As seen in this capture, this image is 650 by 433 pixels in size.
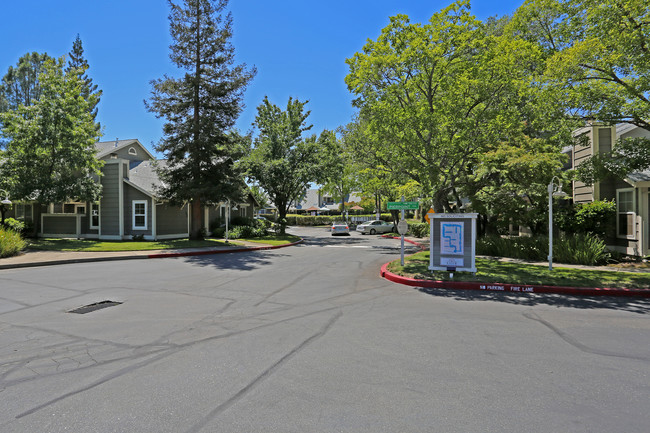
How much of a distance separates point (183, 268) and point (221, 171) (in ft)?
34.6

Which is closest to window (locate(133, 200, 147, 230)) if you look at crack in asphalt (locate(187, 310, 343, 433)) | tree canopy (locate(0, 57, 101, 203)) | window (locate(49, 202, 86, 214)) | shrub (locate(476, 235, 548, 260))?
tree canopy (locate(0, 57, 101, 203))

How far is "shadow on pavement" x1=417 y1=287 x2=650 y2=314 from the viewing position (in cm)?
789

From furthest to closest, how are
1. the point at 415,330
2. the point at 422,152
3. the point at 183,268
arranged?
1. the point at 422,152
2. the point at 183,268
3. the point at 415,330

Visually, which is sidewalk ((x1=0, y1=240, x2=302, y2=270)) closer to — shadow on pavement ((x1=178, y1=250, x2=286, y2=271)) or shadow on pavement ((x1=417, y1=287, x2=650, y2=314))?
shadow on pavement ((x1=178, y1=250, x2=286, y2=271))

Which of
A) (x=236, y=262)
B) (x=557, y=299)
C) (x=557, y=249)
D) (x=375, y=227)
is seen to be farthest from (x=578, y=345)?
(x=375, y=227)

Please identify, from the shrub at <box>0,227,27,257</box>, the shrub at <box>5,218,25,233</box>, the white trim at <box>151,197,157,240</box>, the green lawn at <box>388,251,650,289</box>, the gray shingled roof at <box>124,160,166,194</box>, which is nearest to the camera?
the green lawn at <box>388,251,650,289</box>

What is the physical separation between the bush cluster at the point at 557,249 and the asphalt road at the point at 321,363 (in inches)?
216

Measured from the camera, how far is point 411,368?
4.43 m

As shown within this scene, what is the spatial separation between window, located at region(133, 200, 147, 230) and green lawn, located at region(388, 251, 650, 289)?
16.9 metres

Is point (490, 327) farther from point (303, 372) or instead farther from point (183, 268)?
point (183, 268)

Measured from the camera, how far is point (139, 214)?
2319cm

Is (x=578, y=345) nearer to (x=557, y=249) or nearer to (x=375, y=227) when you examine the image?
(x=557, y=249)

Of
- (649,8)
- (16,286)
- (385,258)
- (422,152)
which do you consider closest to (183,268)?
(16,286)

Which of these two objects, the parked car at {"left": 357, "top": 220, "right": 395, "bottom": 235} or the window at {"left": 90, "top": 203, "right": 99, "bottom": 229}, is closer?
the window at {"left": 90, "top": 203, "right": 99, "bottom": 229}
